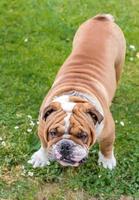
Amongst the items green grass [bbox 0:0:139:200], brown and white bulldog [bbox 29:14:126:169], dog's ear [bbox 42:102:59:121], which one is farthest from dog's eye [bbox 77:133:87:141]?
green grass [bbox 0:0:139:200]

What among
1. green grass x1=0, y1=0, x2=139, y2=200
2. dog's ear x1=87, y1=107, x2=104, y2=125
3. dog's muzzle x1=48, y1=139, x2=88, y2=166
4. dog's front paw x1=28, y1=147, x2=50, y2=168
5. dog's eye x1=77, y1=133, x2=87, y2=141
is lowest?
green grass x1=0, y1=0, x2=139, y2=200

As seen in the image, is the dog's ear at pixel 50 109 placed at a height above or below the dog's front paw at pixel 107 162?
above

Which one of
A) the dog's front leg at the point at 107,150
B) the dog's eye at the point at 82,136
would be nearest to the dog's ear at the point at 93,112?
the dog's eye at the point at 82,136

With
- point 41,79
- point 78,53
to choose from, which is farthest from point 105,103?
point 41,79

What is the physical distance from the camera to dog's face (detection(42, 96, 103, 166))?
394cm

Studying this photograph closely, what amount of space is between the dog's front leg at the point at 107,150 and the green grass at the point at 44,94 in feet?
0.23

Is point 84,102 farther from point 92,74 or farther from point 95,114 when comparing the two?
point 92,74

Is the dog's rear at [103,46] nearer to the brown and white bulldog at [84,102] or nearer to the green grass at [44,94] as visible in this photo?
the brown and white bulldog at [84,102]

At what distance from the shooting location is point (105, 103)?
4.53m

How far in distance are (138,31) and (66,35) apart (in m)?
0.89

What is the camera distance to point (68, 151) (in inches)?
157

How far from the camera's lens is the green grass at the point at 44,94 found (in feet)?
15.2

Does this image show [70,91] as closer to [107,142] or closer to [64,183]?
[107,142]

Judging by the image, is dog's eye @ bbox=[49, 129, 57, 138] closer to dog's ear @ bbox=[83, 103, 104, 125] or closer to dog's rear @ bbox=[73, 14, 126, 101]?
dog's ear @ bbox=[83, 103, 104, 125]
